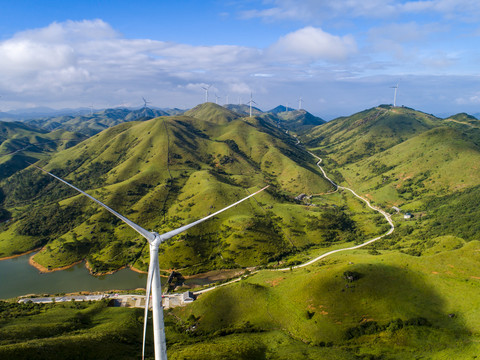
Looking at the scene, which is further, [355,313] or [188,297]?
[188,297]

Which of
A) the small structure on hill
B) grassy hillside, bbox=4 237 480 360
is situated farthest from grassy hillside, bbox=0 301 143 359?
the small structure on hill

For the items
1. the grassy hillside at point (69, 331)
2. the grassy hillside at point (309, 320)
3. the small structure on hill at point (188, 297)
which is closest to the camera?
the grassy hillside at point (69, 331)

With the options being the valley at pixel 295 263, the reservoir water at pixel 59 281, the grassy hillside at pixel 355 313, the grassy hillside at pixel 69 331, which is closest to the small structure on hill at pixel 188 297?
the grassy hillside at pixel 355 313

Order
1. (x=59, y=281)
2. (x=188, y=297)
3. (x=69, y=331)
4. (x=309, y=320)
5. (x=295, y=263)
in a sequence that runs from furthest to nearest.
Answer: (x=59, y=281) < (x=295, y=263) < (x=188, y=297) < (x=309, y=320) < (x=69, y=331)

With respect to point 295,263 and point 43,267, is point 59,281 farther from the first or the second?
point 295,263

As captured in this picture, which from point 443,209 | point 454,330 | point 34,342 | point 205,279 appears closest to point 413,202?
point 443,209

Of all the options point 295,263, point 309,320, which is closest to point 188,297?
point 309,320

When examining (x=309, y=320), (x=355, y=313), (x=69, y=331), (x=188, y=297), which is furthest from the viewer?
(x=188, y=297)

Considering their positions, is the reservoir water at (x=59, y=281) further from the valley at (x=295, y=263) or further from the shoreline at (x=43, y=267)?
the valley at (x=295, y=263)

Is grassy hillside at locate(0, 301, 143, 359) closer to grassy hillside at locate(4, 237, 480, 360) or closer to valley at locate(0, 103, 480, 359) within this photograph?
grassy hillside at locate(4, 237, 480, 360)

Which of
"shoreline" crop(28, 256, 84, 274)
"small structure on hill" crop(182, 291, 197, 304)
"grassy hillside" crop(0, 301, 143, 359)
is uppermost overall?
"grassy hillside" crop(0, 301, 143, 359)
